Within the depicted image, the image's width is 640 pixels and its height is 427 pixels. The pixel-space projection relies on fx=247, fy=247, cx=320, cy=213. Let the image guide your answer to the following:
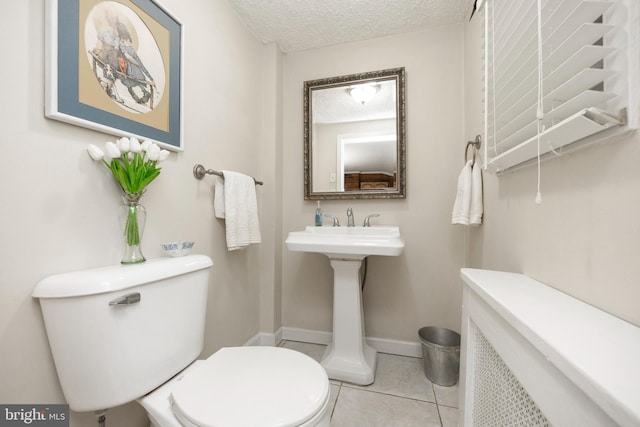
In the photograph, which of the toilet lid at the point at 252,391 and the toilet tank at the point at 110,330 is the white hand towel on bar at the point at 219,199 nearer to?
the toilet tank at the point at 110,330

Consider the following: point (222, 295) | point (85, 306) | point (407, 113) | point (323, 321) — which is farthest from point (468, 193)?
point (85, 306)

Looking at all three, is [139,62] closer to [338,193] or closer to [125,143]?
[125,143]

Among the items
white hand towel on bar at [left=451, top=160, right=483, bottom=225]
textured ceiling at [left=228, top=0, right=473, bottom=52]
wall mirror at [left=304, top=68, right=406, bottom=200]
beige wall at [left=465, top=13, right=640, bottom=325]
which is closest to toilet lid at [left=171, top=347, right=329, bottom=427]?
beige wall at [left=465, top=13, right=640, bottom=325]

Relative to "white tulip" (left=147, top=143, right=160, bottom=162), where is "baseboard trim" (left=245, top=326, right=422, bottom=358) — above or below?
below

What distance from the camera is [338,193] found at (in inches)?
68.7

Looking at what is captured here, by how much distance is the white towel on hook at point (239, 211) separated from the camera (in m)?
1.30

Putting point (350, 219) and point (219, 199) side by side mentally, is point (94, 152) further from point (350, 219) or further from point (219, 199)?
point (350, 219)

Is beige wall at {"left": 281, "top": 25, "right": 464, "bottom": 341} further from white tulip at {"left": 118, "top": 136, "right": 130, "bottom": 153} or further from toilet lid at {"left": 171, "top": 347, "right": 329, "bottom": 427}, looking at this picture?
white tulip at {"left": 118, "top": 136, "right": 130, "bottom": 153}

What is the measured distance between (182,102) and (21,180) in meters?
0.64

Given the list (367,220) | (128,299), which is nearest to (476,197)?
(367,220)

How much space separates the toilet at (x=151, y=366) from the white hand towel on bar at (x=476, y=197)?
1.03 meters

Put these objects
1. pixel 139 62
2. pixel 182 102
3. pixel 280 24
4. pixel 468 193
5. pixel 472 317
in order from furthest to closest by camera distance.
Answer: pixel 280 24 → pixel 468 193 → pixel 182 102 → pixel 139 62 → pixel 472 317

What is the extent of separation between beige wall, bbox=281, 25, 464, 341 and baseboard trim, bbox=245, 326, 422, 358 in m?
0.04

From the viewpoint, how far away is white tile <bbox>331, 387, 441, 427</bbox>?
1108 millimetres
